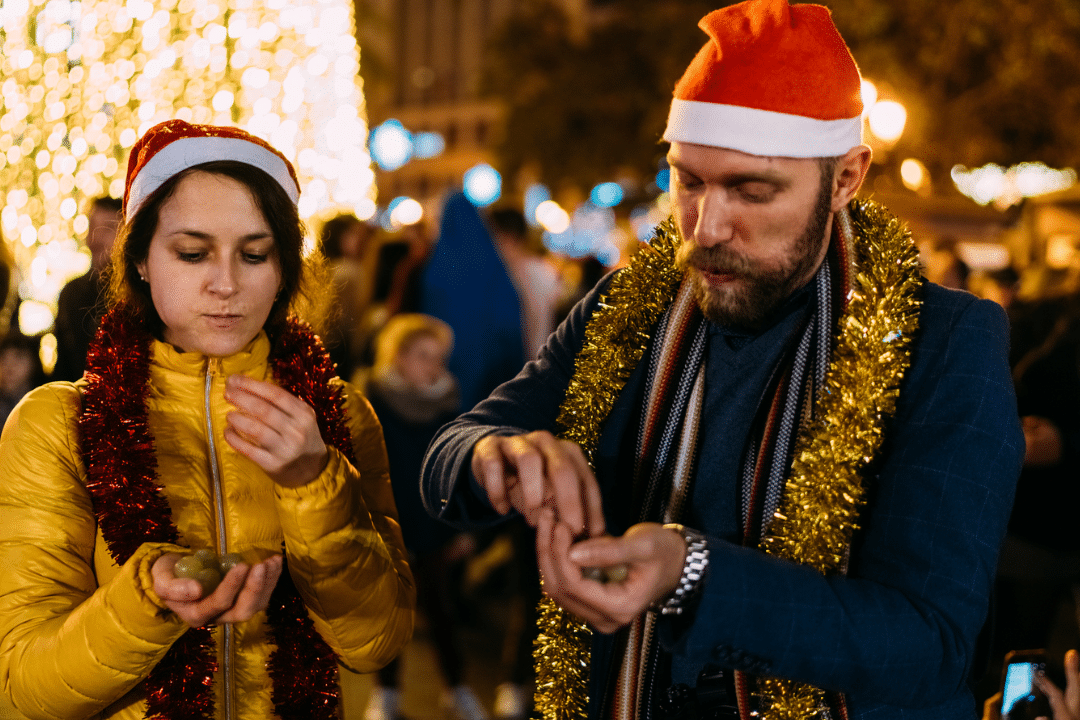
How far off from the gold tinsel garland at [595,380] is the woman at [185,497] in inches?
13.1

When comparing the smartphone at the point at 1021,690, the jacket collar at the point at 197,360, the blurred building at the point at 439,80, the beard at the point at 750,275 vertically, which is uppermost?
the blurred building at the point at 439,80

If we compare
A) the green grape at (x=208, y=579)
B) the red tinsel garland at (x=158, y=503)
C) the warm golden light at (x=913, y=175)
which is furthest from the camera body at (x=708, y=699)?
the warm golden light at (x=913, y=175)

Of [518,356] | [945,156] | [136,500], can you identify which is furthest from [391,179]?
[136,500]

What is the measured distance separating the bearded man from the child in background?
2731 millimetres

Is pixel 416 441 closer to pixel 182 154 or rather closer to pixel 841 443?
pixel 182 154

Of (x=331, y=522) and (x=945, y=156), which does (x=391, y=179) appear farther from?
(x=331, y=522)

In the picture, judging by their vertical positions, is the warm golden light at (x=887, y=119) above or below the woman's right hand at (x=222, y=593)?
above

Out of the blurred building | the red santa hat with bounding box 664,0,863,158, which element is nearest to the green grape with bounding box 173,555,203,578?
the red santa hat with bounding box 664,0,863,158

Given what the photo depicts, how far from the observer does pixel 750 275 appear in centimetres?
179

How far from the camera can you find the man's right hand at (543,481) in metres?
1.43

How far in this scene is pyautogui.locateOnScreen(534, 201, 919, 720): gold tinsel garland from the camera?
1.68 m

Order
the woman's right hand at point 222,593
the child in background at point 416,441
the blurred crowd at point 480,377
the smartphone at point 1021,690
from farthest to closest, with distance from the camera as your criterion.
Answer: the child in background at point 416,441 → the blurred crowd at point 480,377 → the smartphone at point 1021,690 → the woman's right hand at point 222,593

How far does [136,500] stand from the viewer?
6.26 ft

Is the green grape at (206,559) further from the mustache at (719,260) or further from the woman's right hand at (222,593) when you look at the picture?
the mustache at (719,260)
